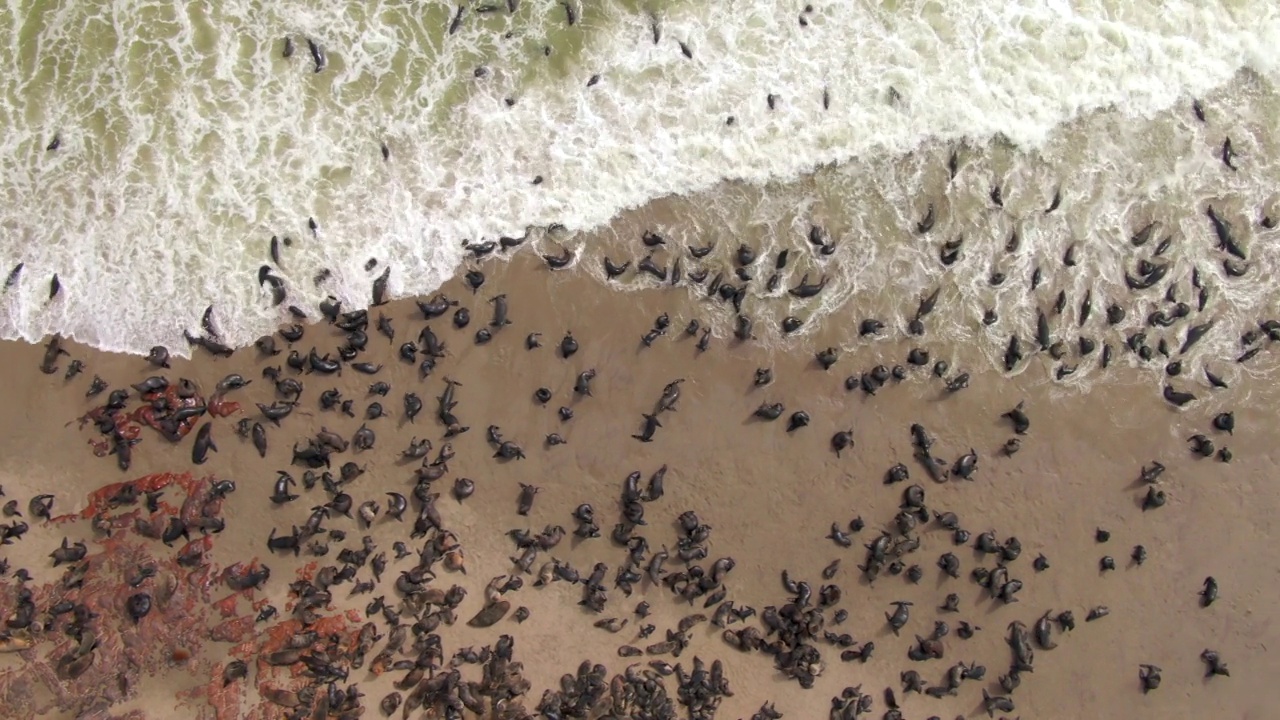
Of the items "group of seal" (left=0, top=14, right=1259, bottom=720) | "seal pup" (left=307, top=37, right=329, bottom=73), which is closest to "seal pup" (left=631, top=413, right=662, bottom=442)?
"group of seal" (left=0, top=14, right=1259, bottom=720)

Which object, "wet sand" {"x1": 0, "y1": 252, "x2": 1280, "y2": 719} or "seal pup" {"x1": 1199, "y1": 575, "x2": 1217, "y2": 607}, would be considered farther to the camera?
"seal pup" {"x1": 1199, "y1": 575, "x2": 1217, "y2": 607}

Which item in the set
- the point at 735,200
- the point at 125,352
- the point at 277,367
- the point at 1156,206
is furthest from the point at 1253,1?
the point at 125,352

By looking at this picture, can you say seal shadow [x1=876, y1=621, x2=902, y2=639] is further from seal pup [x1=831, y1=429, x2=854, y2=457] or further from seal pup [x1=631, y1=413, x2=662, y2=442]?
seal pup [x1=631, y1=413, x2=662, y2=442]

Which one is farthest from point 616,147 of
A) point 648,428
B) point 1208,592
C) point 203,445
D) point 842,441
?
point 1208,592

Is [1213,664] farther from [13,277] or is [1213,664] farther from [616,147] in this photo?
[13,277]

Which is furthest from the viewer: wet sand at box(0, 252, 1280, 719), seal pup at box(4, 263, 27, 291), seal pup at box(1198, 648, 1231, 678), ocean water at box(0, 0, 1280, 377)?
ocean water at box(0, 0, 1280, 377)

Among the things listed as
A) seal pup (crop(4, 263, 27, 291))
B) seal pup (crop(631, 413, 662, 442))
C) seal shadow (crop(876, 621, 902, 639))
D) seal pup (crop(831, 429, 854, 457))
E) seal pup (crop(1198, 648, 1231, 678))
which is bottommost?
seal shadow (crop(876, 621, 902, 639))

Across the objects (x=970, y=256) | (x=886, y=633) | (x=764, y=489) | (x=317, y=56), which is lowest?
(x=886, y=633)
